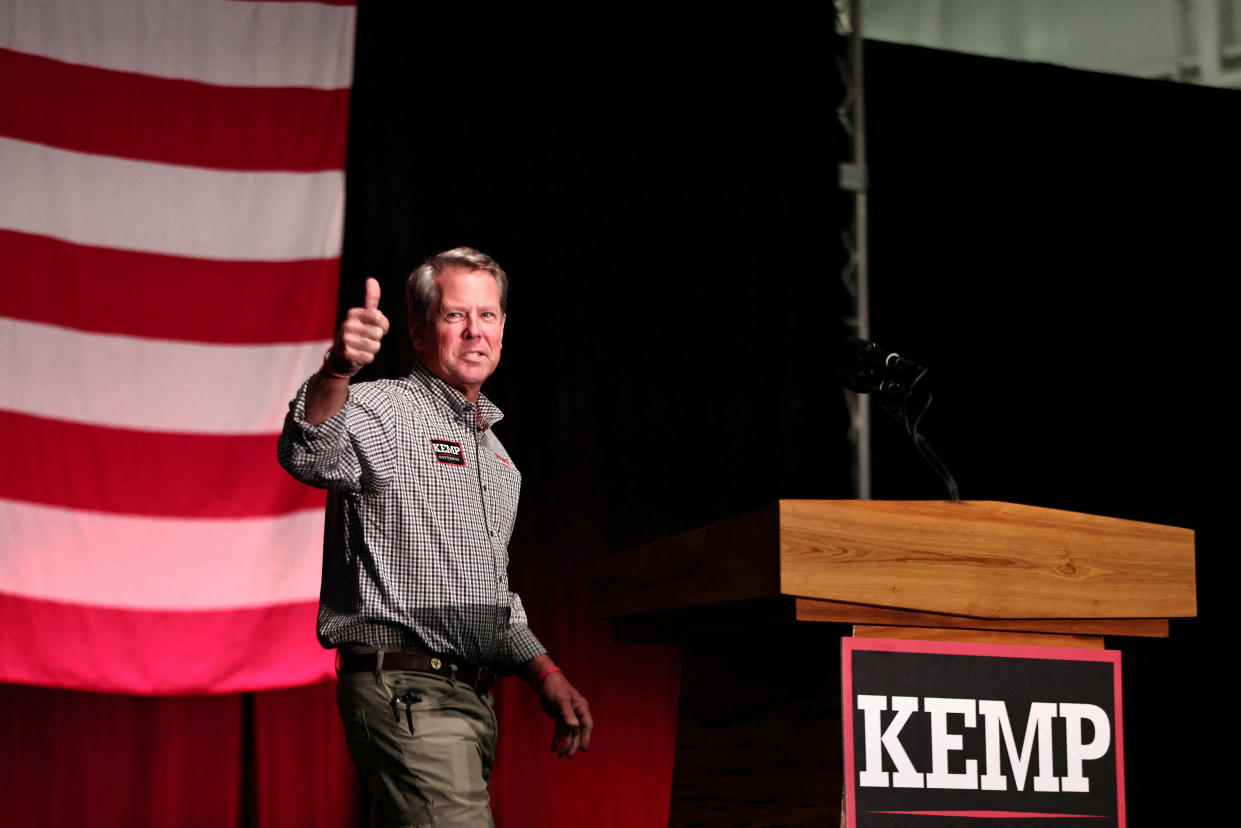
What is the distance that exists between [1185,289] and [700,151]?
5.65 feet

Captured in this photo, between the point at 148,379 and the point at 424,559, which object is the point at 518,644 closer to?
the point at 424,559

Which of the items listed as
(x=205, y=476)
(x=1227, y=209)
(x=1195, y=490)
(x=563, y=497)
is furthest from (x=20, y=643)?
(x=1227, y=209)

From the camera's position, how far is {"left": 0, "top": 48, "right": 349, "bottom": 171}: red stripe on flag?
3084mm

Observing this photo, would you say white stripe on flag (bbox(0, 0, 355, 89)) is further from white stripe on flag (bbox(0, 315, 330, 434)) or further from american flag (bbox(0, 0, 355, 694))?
white stripe on flag (bbox(0, 315, 330, 434))

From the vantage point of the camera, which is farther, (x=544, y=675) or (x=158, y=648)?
(x=158, y=648)

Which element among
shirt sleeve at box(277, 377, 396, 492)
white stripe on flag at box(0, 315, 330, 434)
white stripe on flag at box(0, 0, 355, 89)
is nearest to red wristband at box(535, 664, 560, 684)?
shirt sleeve at box(277, 377, 396, 492)

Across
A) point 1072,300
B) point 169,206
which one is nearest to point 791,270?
point 1072,300

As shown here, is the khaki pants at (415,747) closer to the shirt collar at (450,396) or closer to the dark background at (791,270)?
the shirt collar at (450,396)

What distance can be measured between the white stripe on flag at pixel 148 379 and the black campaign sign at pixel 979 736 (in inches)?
79.8

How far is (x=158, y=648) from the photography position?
118 inches

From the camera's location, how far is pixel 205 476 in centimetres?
311

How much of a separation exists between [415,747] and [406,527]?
32 cm

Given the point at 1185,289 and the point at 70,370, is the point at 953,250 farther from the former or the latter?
the point at 70,370

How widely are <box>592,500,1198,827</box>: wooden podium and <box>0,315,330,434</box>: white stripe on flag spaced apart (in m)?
1.67
